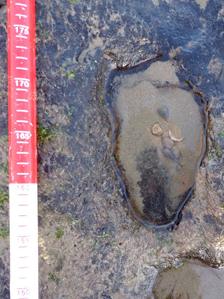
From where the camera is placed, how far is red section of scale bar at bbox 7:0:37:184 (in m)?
2.31

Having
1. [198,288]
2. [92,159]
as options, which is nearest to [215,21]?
[92,159]

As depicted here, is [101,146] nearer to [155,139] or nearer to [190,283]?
[155,139]

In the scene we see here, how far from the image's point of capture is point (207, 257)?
→ 2.60 meters

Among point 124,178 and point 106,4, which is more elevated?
point 106,4

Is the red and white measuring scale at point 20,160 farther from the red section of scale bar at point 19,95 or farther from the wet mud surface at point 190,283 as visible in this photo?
the wet mud surface at point 190,283

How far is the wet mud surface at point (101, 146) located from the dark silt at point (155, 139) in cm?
3

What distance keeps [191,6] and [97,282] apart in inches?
58.8

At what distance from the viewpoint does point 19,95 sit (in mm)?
2320

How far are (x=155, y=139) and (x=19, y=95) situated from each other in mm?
716

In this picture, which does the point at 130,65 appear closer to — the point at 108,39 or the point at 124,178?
the point at 108,39

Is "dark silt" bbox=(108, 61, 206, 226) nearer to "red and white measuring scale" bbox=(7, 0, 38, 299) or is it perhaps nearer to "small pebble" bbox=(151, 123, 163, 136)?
"small pebble" bbox=(151, 123, 163, 136)

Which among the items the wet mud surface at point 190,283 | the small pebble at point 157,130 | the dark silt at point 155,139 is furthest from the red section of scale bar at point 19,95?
the wet mud surface at point 190,283

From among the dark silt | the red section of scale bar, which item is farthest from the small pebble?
the red section of scale bar

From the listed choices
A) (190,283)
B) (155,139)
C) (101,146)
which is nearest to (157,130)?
(155,139)
